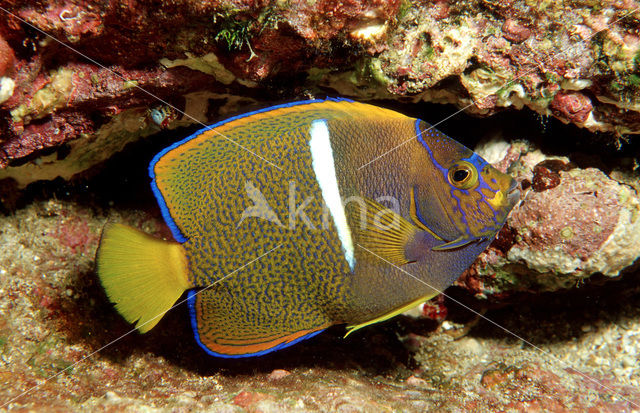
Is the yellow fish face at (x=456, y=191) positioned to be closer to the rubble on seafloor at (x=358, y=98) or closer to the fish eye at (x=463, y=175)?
the fish eye at (x=463, y=175)

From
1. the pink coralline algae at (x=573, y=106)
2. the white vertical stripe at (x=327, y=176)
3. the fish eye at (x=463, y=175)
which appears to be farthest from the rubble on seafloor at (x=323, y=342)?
the white vertical stripe at (x=327, y=176)

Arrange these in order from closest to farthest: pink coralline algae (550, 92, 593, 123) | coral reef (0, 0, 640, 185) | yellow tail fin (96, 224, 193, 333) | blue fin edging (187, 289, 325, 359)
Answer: coral reef (0, 0, 640, 185), yellow tail fin (96, 224, 193, 333), blue fin edging (187, 289, 325, 359), pink coralline algae (550, 92, 593, 123)

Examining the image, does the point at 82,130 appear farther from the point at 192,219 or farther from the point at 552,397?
the point at 552,397

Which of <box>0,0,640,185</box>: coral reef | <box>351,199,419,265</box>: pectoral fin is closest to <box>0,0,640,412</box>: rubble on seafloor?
<box>0,0,640,185</box>: coral reef

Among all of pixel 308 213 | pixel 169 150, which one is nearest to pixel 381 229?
pixel 308 213

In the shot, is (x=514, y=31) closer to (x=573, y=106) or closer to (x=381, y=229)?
(x=573, y=106)

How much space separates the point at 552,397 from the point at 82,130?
2.86 metres

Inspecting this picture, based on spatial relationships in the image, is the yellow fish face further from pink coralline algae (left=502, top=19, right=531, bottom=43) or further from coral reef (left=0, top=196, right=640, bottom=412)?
coral reef (left=0, top=196, right=640, bottom=412)

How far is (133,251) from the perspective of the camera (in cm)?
166

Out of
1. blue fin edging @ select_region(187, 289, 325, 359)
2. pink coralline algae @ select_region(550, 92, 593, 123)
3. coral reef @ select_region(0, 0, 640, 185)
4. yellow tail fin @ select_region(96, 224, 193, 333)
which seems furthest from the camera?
pink coralline algae @ select_region(550, 92, 593, 123)

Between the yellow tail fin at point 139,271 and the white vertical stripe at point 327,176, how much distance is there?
68 cm

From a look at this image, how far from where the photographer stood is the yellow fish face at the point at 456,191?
65.5 inches

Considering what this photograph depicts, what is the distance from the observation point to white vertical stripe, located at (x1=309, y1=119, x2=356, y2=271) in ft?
5.35

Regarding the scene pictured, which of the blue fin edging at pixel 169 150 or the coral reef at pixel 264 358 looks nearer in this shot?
the blue fin edging at pixel 169 150
